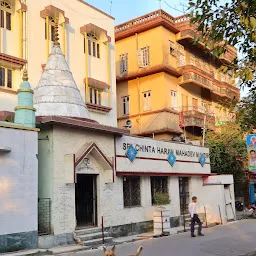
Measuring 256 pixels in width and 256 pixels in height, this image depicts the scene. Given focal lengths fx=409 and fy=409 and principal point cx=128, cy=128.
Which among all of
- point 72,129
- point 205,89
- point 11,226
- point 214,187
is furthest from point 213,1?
point 205,89

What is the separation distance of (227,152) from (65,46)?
13.3 m

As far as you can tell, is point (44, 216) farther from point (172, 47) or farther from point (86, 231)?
point (172, 47)

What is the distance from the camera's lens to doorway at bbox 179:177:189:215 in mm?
20391

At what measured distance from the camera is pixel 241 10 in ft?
26.5

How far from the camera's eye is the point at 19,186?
11.9 m

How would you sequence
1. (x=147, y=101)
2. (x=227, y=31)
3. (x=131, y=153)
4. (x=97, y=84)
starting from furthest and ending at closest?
(x=147, y=101), (x=97, y=84), (x=131, y=153), (x=227, y=31)

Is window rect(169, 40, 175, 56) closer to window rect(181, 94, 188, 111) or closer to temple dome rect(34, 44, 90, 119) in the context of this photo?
window rect(181, 94, 188, 111)

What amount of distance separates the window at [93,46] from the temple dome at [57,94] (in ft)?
21.5

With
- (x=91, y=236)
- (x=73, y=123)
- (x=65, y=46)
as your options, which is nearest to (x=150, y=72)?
(x=65, y=46)

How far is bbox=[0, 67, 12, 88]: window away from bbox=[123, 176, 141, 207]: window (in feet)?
23.3

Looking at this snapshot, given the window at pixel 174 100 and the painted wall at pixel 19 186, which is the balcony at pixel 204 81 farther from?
the painted wall at pixel 19 186

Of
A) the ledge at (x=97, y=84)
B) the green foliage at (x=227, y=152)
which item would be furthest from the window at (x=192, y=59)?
the ledge at (x=97, y=84)

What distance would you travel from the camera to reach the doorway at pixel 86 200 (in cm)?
1508

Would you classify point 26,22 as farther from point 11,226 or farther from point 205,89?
point 205,89
